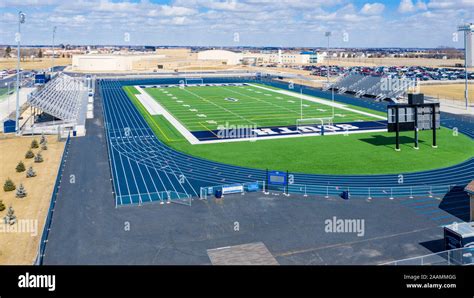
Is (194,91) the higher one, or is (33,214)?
(194,91)

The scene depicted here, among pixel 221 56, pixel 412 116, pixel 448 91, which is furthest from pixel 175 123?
pixel 221 56

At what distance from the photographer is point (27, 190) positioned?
100 ft

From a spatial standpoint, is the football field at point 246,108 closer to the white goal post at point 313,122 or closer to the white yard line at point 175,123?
the white goal post at point 313,122

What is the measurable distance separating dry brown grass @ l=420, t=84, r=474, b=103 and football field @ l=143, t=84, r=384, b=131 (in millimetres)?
25304

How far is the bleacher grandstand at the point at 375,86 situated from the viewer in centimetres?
7650

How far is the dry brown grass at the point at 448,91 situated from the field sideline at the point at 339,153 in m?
37.2

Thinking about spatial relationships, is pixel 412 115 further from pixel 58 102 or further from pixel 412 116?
pixel 58 102

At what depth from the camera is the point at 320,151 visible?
41219 millimetres

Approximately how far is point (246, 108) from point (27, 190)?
4114 cm

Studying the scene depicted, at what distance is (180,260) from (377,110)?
2038 inches

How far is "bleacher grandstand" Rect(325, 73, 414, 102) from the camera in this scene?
251 ft

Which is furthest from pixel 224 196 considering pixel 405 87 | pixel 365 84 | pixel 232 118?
pixel 365 84

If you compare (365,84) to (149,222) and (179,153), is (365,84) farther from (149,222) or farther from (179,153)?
(149,222)

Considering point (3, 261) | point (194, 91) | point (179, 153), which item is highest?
point (194, 91)
